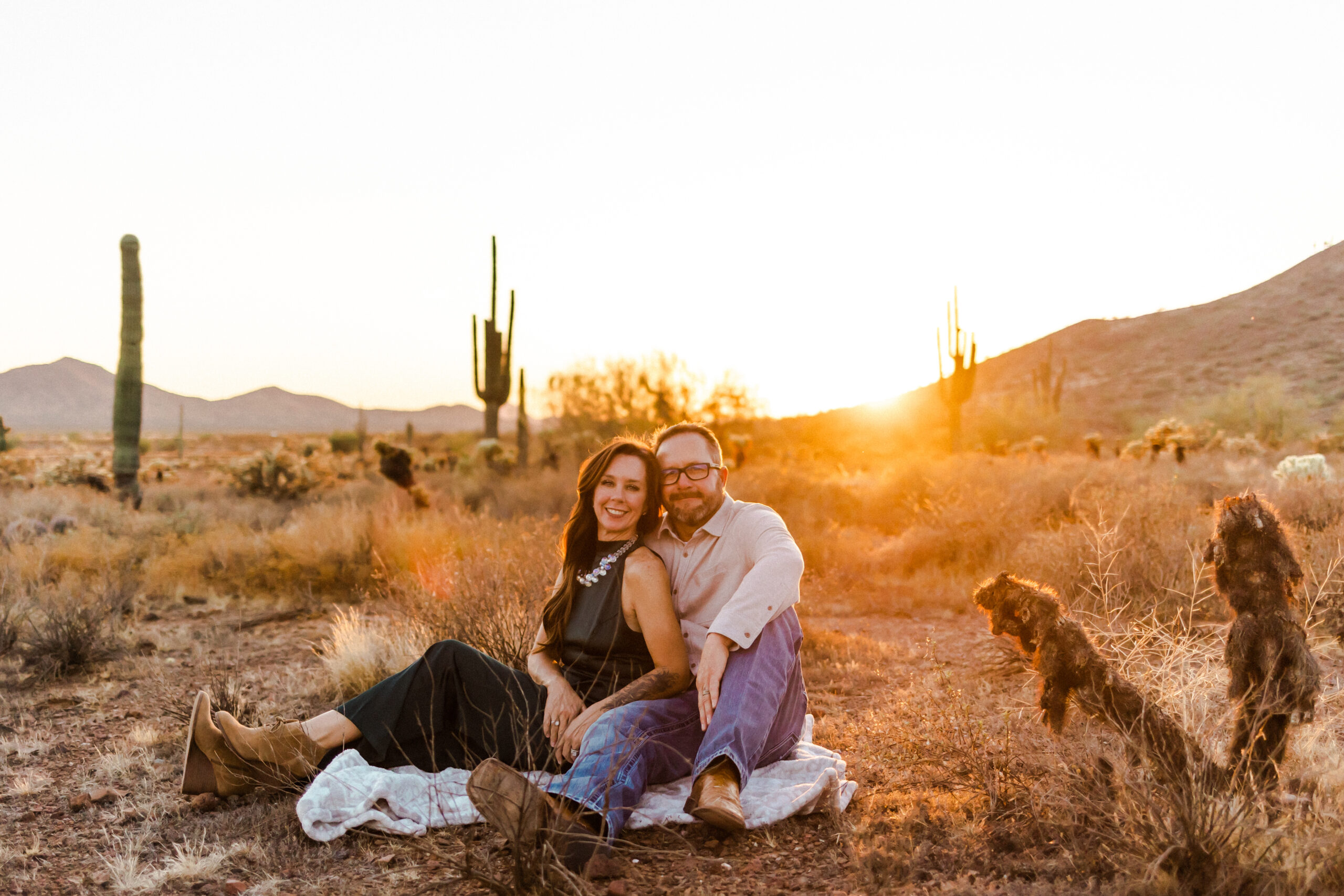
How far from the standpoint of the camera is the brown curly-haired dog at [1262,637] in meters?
3.16

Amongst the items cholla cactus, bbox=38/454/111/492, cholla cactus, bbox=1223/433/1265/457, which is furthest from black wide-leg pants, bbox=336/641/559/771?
cholla cactus, bbox=1223/433/1265/457

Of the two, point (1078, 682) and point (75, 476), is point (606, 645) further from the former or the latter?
point (75, 476)

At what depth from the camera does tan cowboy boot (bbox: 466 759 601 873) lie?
2.88m

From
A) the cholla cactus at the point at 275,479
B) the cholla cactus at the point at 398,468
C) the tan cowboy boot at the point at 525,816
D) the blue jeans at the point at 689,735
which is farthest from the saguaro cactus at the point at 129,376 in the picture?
the tan cowboy boot at the point at 525,816

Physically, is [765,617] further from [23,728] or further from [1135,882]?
[23,728]

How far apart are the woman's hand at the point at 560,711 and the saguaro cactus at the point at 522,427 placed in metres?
17.2

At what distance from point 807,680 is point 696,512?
2.66 metres

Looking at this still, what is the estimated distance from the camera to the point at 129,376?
1503 cm

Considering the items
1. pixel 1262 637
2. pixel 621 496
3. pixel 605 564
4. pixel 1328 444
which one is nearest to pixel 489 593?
pixel 605 564

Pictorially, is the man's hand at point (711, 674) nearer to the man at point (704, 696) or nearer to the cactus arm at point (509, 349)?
the man at point (704, 696)

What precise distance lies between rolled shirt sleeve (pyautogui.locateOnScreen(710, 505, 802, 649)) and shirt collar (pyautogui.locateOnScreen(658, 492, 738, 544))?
20cm

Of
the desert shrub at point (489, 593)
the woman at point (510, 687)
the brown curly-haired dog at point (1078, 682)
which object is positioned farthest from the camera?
the desert shrub at point (489, 593)

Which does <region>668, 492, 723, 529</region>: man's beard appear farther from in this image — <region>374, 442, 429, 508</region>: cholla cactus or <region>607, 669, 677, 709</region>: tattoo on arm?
<region>374, 442, 429, 508</region>: cholla cactus

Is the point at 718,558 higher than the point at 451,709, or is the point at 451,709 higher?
the point at 718,558
